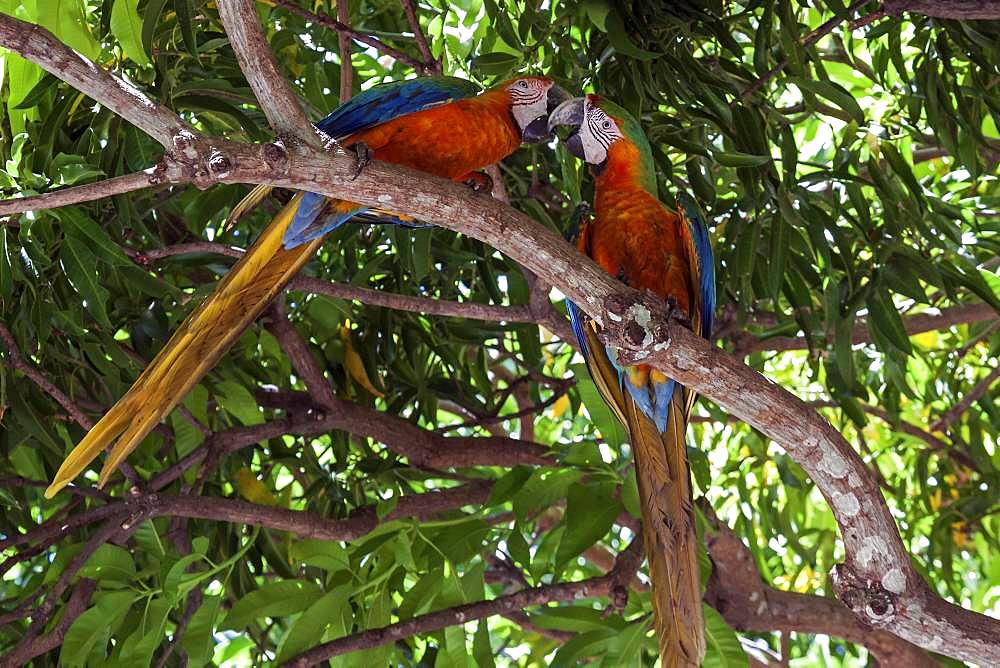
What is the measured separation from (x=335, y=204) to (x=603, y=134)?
461mm

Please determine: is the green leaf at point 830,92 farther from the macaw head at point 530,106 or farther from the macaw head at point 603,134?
the macaw head at point 530,106

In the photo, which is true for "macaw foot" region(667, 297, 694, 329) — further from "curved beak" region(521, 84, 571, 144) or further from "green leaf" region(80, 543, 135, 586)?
"green leaf" region(80, 543, 135, 586)

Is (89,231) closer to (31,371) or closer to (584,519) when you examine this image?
(31,371)

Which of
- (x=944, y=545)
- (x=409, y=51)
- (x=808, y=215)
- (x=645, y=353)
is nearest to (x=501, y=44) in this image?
(x=409, y=51)

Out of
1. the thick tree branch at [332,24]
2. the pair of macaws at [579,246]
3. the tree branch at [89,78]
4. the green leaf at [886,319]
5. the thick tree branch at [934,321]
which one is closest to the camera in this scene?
the tree branch at [89,78]

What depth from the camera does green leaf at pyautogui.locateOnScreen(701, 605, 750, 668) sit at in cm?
135

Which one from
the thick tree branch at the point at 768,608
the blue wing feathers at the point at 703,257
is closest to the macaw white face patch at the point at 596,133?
the blue wing feathers at the point at 703,257

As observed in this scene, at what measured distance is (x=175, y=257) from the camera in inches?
64.0

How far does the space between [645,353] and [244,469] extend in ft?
3.33

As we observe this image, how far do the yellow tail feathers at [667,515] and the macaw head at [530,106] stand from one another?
286 millimetres

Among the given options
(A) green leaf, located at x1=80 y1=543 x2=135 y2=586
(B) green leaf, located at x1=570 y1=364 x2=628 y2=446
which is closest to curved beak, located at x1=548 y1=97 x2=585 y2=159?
(B) green leaf, located at x1=570 y1=364 x2=628 y2=446

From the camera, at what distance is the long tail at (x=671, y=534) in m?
1.25

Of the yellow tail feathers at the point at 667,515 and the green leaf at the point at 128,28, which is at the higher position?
the green leaf at the point at 128,28

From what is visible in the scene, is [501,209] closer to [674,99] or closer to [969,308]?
[674,99]
